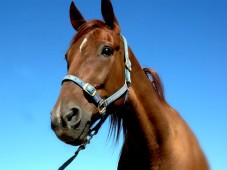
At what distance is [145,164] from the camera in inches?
211

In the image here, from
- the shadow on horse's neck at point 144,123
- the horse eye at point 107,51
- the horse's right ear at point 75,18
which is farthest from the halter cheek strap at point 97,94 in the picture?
the horse's right ear at point 75,18

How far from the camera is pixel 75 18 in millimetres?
5941

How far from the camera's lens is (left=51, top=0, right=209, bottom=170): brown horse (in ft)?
15.0

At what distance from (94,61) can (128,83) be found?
24.6 inches

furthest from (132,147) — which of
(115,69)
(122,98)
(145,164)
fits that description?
(115,69)

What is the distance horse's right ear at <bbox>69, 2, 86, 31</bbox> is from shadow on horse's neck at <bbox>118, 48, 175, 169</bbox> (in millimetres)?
1005

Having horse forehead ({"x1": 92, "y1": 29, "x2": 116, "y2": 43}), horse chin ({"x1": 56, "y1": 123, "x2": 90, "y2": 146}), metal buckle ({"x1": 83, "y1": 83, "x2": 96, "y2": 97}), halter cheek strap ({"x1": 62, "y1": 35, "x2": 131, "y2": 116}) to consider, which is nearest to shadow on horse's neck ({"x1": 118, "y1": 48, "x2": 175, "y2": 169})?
halter cheek strap ({"x1": 62, "y1": 35, "x2": 131, "y2": 116})

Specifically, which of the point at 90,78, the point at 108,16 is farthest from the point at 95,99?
the point at 108,16

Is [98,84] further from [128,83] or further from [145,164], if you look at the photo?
[145,164]

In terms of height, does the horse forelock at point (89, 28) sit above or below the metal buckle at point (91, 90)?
above

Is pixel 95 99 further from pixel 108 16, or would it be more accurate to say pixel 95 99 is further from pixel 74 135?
pixel 108 16

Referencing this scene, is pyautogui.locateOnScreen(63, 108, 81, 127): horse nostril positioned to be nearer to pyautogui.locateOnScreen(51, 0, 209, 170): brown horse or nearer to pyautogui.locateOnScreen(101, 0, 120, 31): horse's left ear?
pyautogui.locateOnScreen(51, 0, 209, 170): brown horse

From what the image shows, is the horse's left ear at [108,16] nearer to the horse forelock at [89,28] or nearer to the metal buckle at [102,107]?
the horse forelock at [89,28]

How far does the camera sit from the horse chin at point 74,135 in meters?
4.34
